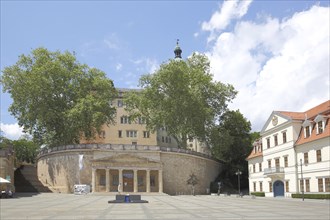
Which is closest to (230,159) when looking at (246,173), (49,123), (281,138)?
(246,173)

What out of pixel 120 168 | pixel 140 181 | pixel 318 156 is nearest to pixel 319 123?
pixel 318 156

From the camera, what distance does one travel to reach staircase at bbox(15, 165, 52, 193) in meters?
59.8

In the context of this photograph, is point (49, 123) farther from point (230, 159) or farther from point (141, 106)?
point (230, 159)

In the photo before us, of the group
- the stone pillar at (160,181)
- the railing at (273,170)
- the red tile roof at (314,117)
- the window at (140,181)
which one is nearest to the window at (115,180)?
the window at (140,181)

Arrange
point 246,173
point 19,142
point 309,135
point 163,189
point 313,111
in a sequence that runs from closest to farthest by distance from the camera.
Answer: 1. point 309,135
2. point 313,111
3. point 163,189
4. point 246,173
5. point 19,142

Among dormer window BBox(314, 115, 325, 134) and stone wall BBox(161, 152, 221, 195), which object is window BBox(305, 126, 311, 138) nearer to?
dormer window BBox(314, 115, 325, 134)

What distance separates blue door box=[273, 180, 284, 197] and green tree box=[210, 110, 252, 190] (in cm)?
1728

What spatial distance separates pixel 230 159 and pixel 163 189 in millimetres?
18240

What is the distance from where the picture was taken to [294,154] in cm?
4928

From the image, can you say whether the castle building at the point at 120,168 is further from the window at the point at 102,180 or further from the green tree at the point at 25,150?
the green tree at the point at 25,150

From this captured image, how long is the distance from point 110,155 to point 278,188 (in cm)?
2444

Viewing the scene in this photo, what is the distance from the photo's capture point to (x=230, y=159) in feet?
249

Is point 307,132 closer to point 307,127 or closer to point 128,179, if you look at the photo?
point 307,127

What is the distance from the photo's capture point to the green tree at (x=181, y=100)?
67.4 meters
